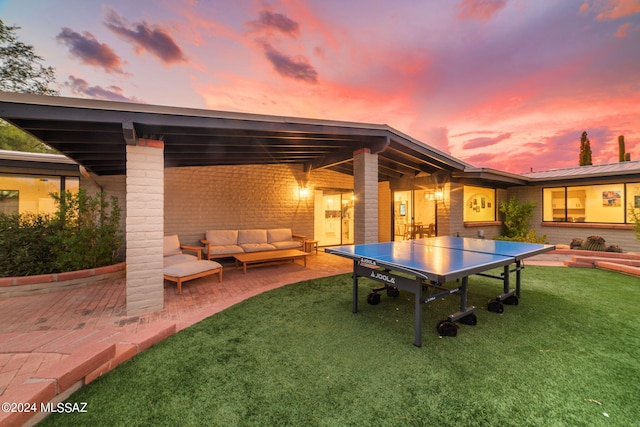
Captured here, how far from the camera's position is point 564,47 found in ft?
26.7

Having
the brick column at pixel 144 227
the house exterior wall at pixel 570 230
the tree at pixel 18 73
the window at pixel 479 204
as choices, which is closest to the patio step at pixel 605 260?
the house exterior wall at pixel 570 230

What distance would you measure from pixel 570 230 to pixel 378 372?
12614mm

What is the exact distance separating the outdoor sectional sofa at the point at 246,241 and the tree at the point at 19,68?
49.2 ft

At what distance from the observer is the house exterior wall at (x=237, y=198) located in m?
7.47

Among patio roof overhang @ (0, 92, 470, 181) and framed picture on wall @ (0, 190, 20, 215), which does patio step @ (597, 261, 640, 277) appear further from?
framed picture on wall @ (0, 190, 20, 215)

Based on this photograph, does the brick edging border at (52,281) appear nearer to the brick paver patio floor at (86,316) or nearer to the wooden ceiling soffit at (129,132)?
the brick paver patio floor at (86,316)

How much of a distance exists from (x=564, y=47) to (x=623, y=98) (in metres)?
3.54

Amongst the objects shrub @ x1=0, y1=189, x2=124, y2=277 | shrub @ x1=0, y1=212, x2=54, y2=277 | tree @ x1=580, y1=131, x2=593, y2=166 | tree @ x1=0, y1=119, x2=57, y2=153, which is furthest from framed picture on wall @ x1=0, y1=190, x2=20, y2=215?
tree @ x1=580, y1=131, x2=593, y2=166

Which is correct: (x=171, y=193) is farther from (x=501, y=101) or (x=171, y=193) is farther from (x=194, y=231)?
(x=501, y=101)

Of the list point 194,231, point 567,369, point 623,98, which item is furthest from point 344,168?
point 623,98

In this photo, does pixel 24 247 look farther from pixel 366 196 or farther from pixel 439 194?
pixel 439 194

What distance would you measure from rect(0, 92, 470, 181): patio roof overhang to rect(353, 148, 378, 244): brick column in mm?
341

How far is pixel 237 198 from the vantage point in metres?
8.32

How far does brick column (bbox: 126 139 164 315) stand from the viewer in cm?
384
